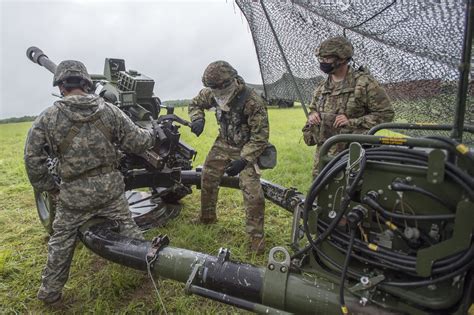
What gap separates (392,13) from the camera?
3.05m

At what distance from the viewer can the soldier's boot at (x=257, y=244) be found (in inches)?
155

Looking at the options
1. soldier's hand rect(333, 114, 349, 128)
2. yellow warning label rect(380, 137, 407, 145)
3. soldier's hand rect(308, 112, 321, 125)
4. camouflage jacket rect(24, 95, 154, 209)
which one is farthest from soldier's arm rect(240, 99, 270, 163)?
yellow warning label rect(380, 137, 407, 145)

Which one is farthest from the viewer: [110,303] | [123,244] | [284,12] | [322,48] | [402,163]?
[284,12]

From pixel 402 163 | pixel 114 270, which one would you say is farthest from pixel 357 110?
pixel 114 270

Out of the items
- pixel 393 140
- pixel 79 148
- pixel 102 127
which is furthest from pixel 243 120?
pixel 393 140

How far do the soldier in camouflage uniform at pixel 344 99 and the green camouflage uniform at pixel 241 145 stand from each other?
0.58m

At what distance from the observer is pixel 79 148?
2.99m

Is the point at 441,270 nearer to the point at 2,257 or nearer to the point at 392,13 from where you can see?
the point at 392,13

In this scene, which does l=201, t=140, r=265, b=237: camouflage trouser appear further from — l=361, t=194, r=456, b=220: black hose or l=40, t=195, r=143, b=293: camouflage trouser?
l=361, t=194, r=456, b=220: black hose

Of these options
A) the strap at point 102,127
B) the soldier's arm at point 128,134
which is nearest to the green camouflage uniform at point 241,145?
the soldier's arm at point 128,134

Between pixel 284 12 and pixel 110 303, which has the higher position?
pixel 284 12

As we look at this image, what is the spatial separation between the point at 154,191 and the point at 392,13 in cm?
366

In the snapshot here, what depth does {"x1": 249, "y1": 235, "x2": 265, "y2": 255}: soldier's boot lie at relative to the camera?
3.93m

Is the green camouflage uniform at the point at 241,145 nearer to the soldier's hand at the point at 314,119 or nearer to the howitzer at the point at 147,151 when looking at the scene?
the howitzer at the point at 147,151
